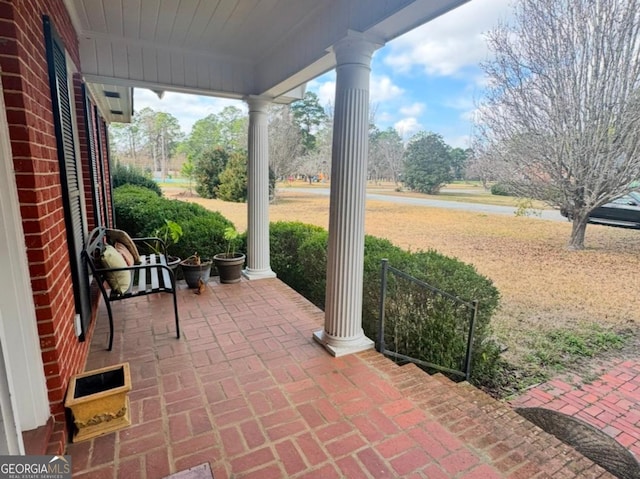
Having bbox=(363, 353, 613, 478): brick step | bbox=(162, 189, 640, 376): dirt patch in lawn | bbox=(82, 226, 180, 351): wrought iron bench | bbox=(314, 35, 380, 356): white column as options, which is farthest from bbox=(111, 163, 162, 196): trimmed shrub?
bbox=(363, 353, 613, 478): brick step

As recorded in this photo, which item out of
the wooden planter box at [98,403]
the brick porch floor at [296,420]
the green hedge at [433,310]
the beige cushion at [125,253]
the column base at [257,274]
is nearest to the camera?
the brick porch floor at [296,420]

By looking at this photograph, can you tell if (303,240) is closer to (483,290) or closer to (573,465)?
(483,290)

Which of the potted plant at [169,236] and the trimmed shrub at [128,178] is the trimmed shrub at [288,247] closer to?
the potted plant at [169,236]

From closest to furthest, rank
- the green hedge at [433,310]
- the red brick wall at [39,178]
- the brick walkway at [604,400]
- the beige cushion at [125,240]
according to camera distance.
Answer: the red brick wall at [39,178] < the brick walkway at [604,400] < the green hedge at [433,310] < the beige cushion at [125,240]

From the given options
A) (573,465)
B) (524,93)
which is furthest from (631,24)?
(573,465)

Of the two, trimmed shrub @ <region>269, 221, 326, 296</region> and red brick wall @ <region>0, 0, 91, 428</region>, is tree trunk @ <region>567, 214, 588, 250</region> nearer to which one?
trimmed shrub @ <region>269, 221, 326, 296</region>

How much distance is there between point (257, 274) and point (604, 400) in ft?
12.6

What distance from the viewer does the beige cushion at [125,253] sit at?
3223 millimetres

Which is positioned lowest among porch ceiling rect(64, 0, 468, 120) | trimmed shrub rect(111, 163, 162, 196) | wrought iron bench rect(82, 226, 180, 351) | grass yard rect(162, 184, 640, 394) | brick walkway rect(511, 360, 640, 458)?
brick walkway rect(511, 360, 640, 458)

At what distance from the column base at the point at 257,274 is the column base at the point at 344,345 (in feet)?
6.39

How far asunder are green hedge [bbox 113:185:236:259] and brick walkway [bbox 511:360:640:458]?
415 cm

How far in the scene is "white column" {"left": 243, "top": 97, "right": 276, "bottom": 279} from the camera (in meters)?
4.19

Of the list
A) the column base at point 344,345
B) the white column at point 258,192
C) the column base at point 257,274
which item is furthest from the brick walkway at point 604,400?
the white column at point 258,192

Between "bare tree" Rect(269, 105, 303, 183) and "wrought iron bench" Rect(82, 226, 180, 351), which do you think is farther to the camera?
"bare tree" Rect(269, 105, 303, 183)
